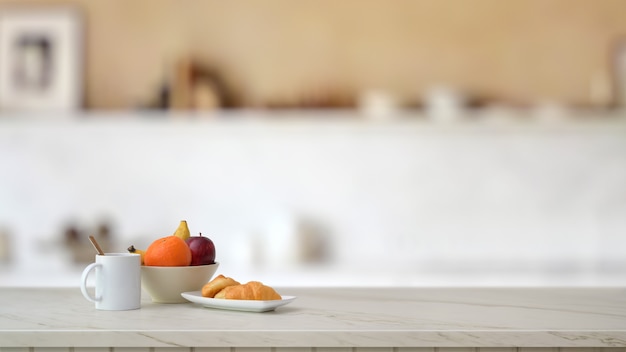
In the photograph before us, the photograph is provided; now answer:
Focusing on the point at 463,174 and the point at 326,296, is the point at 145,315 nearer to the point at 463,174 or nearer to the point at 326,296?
the point at 326,296

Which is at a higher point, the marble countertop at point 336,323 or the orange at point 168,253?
the orange at point 168,253

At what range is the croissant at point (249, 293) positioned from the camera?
1.49 meters

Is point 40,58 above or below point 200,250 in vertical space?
above

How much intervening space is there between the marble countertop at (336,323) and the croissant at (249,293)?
0.10 ft

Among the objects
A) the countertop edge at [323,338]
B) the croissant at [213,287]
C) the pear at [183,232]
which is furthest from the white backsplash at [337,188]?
the countertop edge at [323,338]

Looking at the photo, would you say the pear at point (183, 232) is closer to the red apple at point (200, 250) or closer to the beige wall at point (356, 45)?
the red apple at point (200, 250)

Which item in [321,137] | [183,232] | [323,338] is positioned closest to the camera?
[323,338]

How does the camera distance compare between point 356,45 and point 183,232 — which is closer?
point 183,232

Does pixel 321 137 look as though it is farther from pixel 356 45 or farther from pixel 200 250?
pixel 200 250

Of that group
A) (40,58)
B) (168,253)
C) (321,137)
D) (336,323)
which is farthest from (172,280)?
(40,58)

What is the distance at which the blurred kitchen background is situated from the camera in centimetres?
406

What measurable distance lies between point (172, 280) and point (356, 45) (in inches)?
108

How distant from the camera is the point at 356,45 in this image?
4148 millimetres

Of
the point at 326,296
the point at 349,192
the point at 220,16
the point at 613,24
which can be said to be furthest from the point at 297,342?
the point at 613,24
